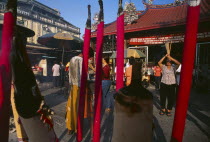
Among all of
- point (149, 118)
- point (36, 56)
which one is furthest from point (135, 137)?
point (36, 56)

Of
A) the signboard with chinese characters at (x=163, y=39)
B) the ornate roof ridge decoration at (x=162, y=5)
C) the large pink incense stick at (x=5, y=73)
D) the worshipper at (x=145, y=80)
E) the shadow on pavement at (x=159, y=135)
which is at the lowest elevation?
the shadow on pavement at (x=159, y=135)

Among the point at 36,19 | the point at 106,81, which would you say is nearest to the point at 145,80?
the point at 106,81

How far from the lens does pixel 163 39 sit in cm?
911

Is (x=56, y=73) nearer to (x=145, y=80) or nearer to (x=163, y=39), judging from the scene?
(x=145, y=80)

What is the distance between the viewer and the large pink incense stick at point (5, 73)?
0.46 meters

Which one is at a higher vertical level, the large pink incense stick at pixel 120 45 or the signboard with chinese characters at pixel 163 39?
the signboard with chinese characters at pixel 163 39

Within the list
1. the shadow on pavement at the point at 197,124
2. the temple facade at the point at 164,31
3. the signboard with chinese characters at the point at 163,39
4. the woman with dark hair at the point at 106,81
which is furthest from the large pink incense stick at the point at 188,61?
the signboard with chinese characters at the point at 163,39

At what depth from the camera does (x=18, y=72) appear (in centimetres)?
46

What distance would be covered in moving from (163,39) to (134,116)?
9547mm

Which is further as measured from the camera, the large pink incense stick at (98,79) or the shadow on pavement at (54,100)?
the shadow on pavement at (54,100)

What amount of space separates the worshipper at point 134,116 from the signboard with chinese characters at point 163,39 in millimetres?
9000

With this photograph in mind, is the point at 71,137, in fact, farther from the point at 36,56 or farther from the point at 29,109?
the point at 36,56

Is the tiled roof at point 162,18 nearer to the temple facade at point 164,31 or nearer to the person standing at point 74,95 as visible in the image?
the temple facade at point 164,31

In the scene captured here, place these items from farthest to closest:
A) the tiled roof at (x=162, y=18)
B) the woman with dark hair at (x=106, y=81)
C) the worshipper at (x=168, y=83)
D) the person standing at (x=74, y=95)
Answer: the tiled roof at (x=162, y=18), the woman with dark hair at (x=106, y=81), the worshipper at (x=168, y=83), the person standing at (x=74, y=95)
